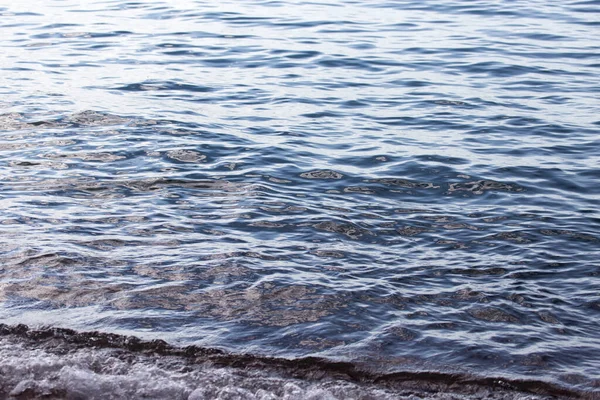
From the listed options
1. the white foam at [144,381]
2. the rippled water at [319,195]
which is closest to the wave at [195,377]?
the white foam at [144,381]

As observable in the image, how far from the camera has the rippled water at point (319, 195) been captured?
5.27 meters

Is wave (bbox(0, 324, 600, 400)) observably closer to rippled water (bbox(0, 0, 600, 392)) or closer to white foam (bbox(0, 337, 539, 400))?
white foam (bbox(0, 337, 539, 400))

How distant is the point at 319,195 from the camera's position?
747 centimetres

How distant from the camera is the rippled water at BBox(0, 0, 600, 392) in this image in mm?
5270

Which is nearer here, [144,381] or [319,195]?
[144,381]

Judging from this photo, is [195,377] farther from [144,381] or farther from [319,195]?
[319,195]

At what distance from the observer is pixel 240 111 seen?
9.90m

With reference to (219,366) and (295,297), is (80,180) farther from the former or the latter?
(219,366)

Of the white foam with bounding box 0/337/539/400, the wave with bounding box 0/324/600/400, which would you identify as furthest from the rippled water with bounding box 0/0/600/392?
the white foam with bounding box 0/337/539/400

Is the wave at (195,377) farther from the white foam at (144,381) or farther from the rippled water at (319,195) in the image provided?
the rippled water at (319,195)

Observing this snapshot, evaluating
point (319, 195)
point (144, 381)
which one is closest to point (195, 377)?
point (144, 381)

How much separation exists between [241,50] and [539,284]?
804cm

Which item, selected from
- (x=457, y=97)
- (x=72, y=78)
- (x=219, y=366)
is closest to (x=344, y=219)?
(x=219, y=366)

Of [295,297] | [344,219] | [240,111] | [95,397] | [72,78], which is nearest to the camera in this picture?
[95,397]
